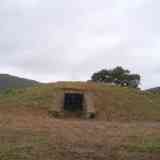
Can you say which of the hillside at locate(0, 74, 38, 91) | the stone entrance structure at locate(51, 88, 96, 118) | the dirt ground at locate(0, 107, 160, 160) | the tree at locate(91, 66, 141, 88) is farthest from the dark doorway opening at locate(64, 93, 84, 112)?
the hillside at locate(0, 74, 38, 91)

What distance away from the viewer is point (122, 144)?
35.1 feet

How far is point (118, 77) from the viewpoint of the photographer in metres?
38.2

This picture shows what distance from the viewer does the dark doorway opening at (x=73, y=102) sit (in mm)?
21875

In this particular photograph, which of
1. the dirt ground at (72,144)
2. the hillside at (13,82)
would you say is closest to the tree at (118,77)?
the hillside at (13,82)

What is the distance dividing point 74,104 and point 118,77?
54.1ft

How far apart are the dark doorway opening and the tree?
15.2 m

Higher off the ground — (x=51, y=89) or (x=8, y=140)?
(x=51, y=89)

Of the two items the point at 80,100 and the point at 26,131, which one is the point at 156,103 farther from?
the point at 26,131

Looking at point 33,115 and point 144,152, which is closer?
point 144,152

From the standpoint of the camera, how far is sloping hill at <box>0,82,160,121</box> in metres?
20.6

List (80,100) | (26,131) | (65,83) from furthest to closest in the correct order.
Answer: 1. (65,83)
2. (80,100)
3. (26,131)

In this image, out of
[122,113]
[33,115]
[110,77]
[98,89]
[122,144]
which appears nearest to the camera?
[122,144]

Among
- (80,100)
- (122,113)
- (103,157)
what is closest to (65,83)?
(80,100)

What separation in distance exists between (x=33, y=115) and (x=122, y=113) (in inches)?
169
